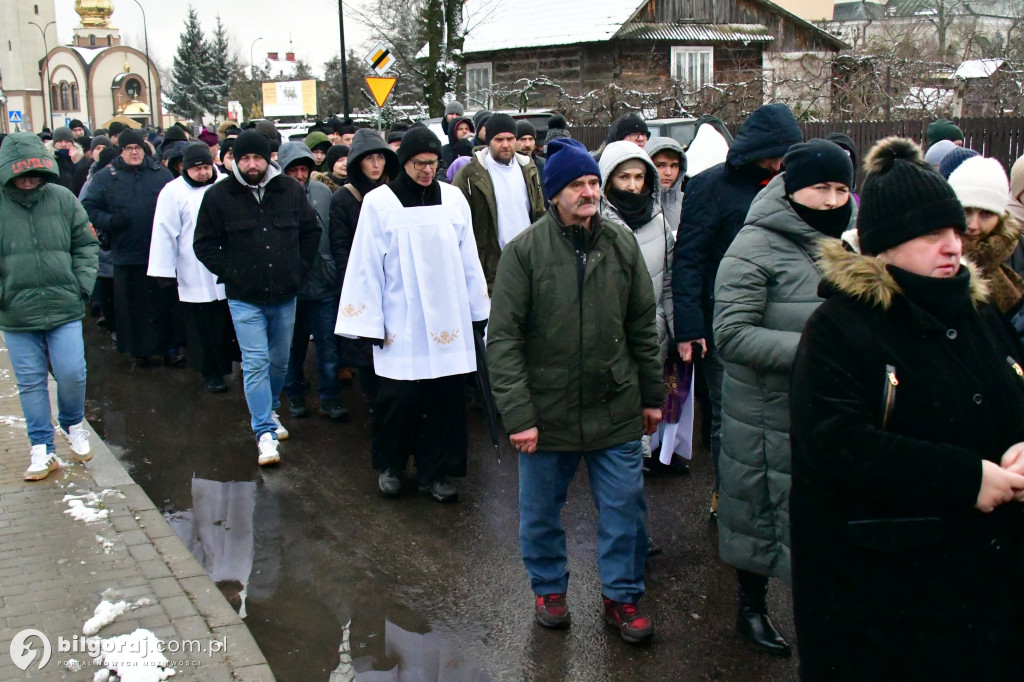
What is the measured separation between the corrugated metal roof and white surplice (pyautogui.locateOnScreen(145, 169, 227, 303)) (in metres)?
22.5

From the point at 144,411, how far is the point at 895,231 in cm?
702

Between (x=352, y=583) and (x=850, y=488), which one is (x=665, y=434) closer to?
(x=352, y=583)

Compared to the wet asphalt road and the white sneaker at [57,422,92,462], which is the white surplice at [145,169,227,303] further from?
the white sneaker at [57,422,92,462]

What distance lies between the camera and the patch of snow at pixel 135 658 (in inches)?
152

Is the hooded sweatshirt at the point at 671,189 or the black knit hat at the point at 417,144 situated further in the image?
the hooded sweatshirt at the point at 671,189

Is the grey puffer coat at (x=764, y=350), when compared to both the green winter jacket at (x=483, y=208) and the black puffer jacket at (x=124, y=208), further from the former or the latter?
the black puffer jacket at (x=124, y=208)

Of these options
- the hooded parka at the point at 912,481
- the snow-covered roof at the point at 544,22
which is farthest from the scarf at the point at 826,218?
the snow-covered roof at the point at 544,22

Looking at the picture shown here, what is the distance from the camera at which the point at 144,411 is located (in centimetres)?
827

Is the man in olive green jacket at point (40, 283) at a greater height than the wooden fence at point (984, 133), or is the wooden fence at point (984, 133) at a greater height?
the wooden fence at point (984, 133)

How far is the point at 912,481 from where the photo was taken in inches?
97.0

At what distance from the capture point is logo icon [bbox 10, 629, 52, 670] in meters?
3.97

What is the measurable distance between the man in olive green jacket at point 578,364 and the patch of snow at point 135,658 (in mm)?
1614

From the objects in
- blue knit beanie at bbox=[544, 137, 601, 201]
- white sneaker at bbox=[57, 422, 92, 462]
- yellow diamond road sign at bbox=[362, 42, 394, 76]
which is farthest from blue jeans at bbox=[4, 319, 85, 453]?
yellow diamond road sign at bbox=[362, 42, 394, 76]

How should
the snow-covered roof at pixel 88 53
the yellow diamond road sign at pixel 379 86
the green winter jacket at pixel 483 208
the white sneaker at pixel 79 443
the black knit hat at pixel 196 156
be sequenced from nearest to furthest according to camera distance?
the white sneaker at pixel 79 443 < the green winter jacket at pixel 483 208 < the black knit hat at pixel 196 156 < the yellow diamond road sign at pixel 379 86 < the snow-covered roof at pixel 88 53
